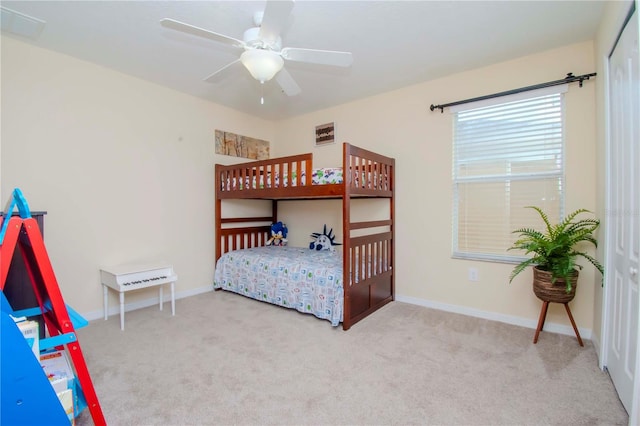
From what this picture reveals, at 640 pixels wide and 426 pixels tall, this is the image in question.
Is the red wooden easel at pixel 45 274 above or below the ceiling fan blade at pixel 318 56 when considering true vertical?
below

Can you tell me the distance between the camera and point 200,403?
160 cm

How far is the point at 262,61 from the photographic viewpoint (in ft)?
6.03

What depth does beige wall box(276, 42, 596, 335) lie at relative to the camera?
2.38 m

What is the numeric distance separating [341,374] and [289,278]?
1230 mm

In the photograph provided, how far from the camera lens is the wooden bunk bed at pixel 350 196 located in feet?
8.57

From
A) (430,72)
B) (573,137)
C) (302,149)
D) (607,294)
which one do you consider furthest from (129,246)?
(573,137)

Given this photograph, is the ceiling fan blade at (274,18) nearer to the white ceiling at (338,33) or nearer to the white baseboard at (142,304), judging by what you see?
the white ceiling at (338,33)

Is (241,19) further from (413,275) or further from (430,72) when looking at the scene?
(413,275)

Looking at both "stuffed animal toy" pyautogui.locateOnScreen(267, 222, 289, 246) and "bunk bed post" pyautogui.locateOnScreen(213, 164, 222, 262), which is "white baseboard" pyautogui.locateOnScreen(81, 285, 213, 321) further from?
"stuffed animal toy" pyautogui.locateOnScreen(267, 222, 289, 246)

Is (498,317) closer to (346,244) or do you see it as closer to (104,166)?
(346,244)

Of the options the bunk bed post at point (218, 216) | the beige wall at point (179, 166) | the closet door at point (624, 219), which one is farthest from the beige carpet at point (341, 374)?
the bunk bed post at point (218, 216)

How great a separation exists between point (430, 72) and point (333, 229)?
2.03 m

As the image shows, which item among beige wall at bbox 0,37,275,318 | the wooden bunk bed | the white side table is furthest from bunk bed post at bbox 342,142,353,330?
beige wall at bbox 0,37,275,318

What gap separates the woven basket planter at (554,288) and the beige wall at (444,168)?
0.37 meters
